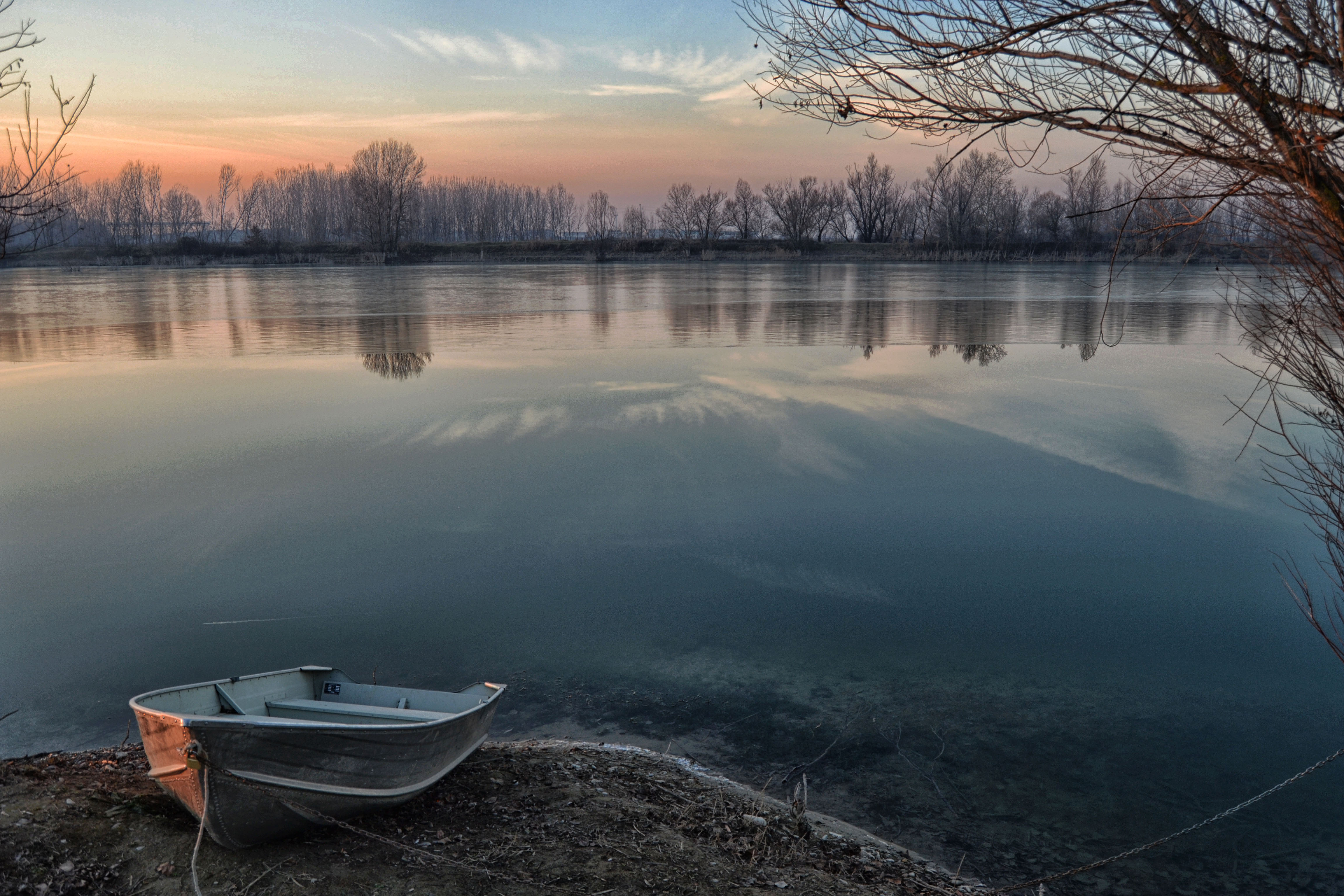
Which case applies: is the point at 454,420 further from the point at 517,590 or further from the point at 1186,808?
the point at 1186,808

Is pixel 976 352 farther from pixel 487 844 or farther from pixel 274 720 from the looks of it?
pixel 274 720

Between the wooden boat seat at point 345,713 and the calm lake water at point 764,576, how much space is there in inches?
34.6

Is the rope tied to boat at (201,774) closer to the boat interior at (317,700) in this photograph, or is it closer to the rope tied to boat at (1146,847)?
the boat interior at (317,700)

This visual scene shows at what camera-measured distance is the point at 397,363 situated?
17531 millimetres

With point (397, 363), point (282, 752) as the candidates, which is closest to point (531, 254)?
point (397, 363)

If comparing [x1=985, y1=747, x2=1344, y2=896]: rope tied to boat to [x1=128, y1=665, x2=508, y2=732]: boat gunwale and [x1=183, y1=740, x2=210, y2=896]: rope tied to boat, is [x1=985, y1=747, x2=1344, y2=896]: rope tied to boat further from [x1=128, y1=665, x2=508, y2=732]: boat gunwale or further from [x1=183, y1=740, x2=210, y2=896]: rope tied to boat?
[x1=183, y1=740, x2=210, y2=896]: rope tied to boat

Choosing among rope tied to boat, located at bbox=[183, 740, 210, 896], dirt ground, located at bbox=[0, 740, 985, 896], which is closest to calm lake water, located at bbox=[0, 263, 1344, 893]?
dirt ground, located at bbox=[0, 740, 985, 896]

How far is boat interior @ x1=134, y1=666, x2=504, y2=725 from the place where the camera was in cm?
447

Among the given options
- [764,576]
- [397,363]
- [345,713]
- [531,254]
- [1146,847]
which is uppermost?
[531,254]

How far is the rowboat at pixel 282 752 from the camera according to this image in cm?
384

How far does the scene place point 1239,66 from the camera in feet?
11.6

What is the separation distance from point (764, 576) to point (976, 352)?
12906 millimetres

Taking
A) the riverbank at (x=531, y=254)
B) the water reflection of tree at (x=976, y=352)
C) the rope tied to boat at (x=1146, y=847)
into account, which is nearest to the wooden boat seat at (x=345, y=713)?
the rope tied to boat at (x=1146, y=847)

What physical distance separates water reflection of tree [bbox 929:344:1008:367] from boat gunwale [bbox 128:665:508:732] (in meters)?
14.6
